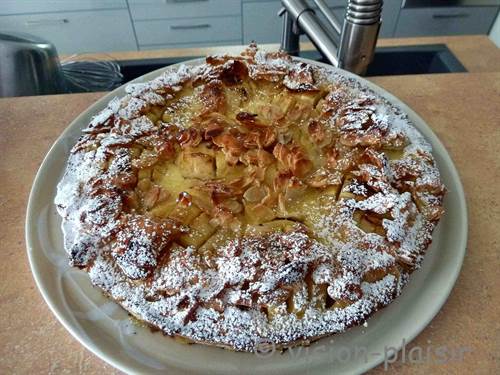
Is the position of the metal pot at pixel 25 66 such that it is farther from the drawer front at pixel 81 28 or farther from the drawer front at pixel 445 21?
the drawer front at pixel 445 21

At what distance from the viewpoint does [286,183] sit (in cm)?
92

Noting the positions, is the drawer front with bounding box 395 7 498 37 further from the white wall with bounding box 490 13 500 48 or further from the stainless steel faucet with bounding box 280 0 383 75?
the stainless steel faucet with bounding box 280 0 383 75

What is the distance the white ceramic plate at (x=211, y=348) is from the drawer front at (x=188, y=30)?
2279mm

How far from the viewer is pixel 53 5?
2863 mm

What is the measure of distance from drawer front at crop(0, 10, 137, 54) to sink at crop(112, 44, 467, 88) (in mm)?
1398

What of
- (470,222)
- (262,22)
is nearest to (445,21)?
(262,22)

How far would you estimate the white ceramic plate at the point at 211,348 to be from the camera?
0.78 meters

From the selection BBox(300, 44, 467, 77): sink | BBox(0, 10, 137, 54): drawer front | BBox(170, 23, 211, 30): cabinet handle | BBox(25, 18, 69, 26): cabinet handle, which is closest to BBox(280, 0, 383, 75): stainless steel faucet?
BBox(300, 44, 467, 77): sink

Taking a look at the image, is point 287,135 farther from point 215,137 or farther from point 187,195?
point 187,195

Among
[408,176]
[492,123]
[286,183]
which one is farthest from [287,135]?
[492,123]

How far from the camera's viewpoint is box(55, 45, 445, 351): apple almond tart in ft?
2.50

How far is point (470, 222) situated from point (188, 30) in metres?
2.49

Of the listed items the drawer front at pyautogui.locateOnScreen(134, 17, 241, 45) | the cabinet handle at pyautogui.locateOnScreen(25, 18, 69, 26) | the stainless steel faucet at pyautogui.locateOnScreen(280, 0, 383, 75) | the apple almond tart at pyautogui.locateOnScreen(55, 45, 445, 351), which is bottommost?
the drawer front at pyautogui.locateOnScreen(134, 17, 241, 45)

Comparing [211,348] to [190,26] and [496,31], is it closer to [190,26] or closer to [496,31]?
[190,26]
